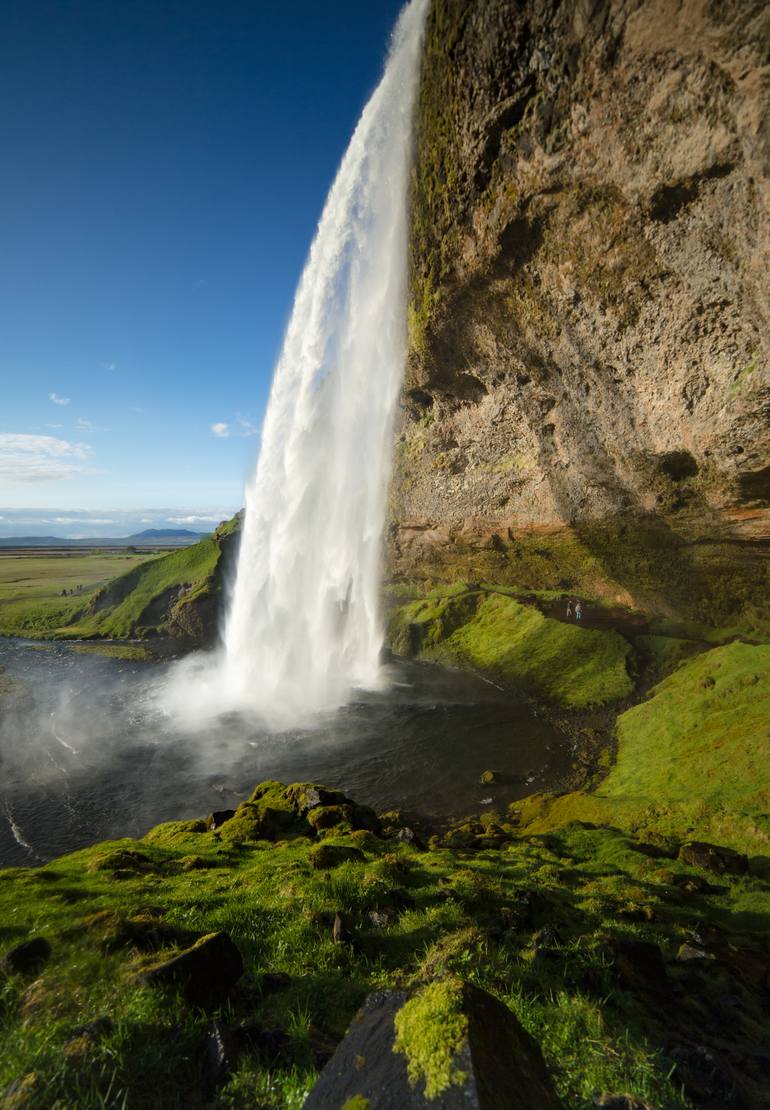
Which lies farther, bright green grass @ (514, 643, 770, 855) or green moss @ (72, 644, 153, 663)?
green moss @ (72, 644, 153, 663)

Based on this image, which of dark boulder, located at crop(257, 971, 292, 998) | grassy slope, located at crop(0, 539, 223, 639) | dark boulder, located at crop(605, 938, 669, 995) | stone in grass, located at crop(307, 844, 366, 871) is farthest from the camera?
grassy slope, located at crop(0, 539, 223, 639)

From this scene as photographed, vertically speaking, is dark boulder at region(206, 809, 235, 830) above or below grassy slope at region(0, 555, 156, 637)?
above

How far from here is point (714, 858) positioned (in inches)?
589

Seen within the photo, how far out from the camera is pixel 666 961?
9.02 metres

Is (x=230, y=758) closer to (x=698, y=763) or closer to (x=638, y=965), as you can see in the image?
(x=698, y=763)

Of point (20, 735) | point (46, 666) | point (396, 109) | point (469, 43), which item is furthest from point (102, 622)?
point (469, 43)

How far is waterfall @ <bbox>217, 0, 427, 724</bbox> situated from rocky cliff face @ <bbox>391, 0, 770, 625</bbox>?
589cm

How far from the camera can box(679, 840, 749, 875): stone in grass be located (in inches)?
576

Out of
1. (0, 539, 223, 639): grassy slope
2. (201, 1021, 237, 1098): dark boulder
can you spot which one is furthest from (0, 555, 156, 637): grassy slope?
(201, 1021, 237, 1098): dark boulder

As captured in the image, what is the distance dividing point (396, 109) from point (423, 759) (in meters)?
38.5

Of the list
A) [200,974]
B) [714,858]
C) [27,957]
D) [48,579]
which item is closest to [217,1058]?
[200,974]

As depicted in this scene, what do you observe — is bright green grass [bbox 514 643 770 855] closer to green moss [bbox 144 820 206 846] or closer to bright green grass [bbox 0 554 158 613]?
green moss [bbox 144 820 206 846]

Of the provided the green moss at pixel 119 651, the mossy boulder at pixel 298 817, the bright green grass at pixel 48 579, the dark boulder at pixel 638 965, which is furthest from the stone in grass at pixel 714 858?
the bright green grass at pixel 48 579

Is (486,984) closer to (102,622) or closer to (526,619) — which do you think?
(526,619)
